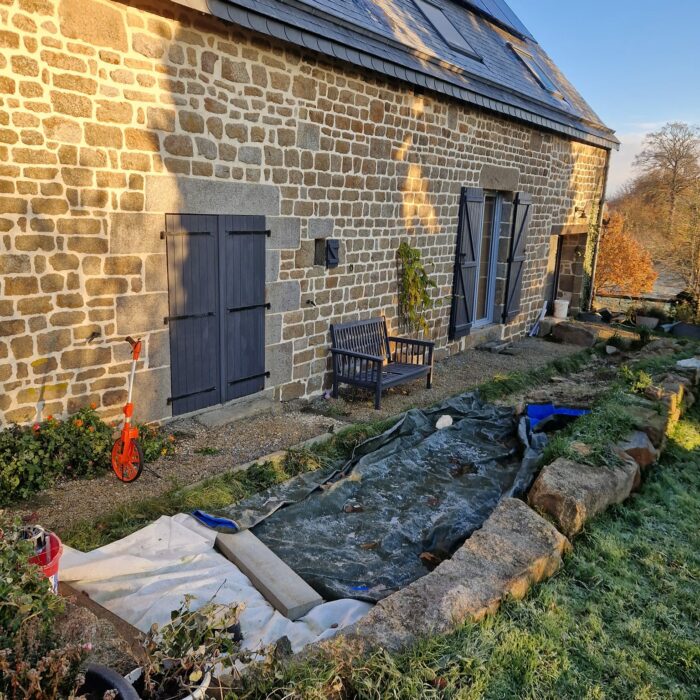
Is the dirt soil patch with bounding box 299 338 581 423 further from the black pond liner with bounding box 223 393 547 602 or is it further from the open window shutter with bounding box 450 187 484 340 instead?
the black pond liner with bounding box 223 393 547 602

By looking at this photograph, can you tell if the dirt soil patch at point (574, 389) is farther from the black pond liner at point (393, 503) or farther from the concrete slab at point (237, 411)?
the concrete slab at point (237, 411)

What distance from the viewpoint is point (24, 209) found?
421cm

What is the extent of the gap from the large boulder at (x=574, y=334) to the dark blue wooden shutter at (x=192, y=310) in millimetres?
8261

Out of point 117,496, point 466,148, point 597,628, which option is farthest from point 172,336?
point 466,148

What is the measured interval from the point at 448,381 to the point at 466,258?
2408 mm

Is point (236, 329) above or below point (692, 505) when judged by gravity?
above

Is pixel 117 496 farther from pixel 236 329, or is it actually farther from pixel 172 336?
pixel 236 329


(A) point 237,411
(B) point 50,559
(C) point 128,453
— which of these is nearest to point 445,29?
(A) point 237,411

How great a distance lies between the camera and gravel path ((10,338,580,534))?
423 cm

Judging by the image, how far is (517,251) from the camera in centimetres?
1113

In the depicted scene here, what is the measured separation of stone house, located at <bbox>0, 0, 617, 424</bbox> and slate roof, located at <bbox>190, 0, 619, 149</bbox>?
4 cm

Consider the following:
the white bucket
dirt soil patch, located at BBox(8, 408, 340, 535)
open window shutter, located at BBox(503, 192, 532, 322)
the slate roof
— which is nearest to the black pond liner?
dirt soil patch, located at BBox(8, 408, 340, 535)

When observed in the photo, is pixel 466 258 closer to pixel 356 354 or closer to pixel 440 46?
pixel 440 46

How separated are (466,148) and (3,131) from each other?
22.2 ft
